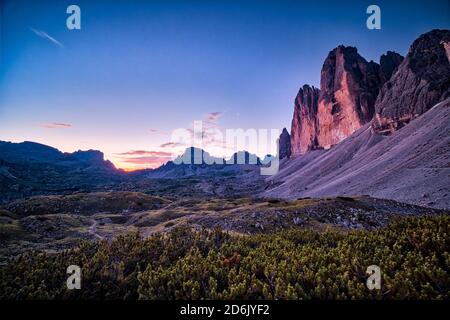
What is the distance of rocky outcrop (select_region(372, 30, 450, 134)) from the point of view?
3014 inches

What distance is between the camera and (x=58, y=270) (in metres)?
9.30

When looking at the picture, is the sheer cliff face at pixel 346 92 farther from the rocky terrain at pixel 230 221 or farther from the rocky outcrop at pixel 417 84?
the rocky terrain at pixel 230 221

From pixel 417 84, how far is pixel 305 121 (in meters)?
91.3

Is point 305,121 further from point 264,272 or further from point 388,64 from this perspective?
point 264,272

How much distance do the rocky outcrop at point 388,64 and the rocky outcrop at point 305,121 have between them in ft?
146

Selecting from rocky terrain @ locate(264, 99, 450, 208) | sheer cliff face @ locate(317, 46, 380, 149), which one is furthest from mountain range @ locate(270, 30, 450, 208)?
rocky terrain @ locate(264, 99, 450, 208)

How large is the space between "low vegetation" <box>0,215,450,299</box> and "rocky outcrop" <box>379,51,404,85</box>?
13616 centimetres

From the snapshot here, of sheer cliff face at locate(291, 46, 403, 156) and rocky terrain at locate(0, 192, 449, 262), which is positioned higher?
sheer cliff face at locate(291, 46, 403, 156)

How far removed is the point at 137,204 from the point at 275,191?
5241cm

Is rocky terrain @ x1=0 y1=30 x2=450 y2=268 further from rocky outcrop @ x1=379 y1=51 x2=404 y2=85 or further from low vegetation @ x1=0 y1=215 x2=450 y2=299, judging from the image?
low vegetation @ x1=0 y1=215 x2=450 y2=299

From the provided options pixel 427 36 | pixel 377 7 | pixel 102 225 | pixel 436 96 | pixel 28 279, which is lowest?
pixel 102 225

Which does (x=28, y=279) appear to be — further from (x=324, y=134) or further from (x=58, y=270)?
(x=324, y=134)

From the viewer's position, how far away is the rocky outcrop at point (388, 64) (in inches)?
4850
